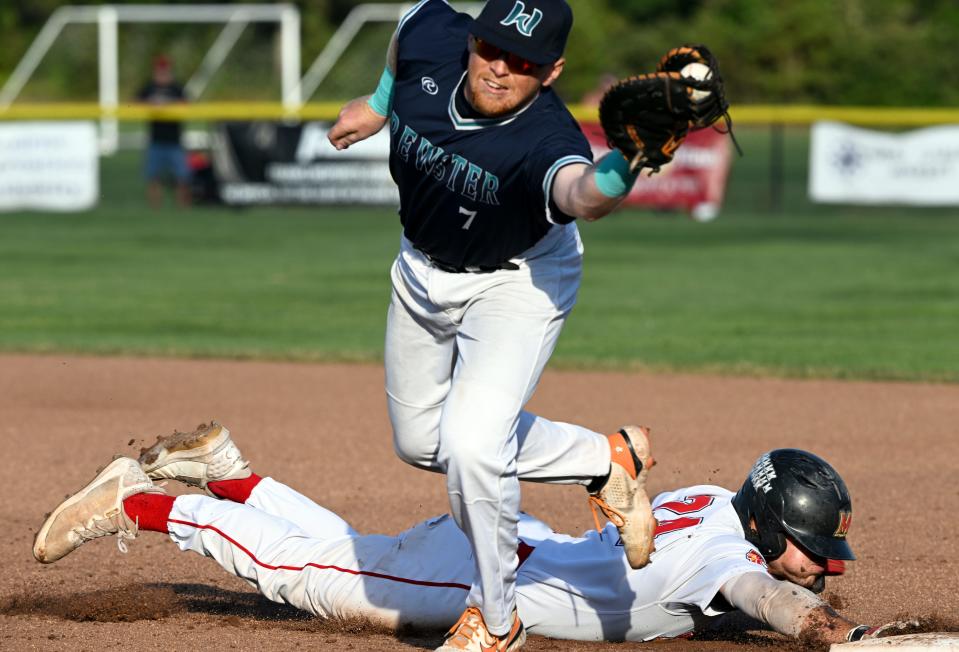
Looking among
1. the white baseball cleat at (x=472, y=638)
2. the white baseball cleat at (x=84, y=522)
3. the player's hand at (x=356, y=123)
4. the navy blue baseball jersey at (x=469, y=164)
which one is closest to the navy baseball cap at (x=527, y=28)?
the navy blue baseball jersey at (x=469, y=164)

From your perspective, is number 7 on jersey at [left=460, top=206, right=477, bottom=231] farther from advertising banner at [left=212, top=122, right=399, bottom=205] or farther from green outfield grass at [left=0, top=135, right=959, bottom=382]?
advertising banner at [left=212, top=122, right=399, bottom=205]

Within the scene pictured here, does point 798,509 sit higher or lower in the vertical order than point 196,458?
higher

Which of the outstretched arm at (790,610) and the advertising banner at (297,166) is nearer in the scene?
the outstretched arm at (790,610)

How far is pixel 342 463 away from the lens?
6.75 m

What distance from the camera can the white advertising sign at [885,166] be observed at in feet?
58.8

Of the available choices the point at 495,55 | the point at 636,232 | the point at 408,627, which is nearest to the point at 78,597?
the point at 408,627

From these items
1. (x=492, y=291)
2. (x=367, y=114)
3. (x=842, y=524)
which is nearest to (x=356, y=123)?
(x=367, y=114)

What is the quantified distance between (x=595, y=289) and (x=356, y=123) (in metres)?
8.16

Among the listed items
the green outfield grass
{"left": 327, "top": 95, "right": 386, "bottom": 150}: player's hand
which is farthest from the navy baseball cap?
the green outfield grass

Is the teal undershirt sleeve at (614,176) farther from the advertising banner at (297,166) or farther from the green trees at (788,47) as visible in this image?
the green trees at (788,47)

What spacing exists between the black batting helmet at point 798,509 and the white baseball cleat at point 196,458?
1.65 m

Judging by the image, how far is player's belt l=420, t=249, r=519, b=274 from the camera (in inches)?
153

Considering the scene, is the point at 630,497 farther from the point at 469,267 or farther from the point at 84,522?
the point at 84,522

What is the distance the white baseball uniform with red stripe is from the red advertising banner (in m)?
14.4
